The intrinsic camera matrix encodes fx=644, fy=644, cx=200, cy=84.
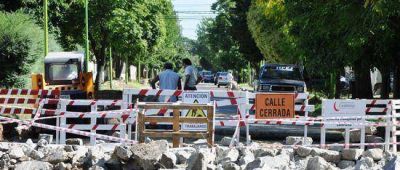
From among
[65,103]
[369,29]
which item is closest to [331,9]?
[369,29]

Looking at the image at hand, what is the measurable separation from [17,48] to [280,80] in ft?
41.6

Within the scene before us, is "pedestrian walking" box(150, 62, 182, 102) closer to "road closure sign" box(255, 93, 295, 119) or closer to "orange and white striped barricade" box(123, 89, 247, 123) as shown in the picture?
"orange and white striped barricade" box(123, 89, 247, 123)

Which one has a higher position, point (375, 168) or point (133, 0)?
point (133, 0)

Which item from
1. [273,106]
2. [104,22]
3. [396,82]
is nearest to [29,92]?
[273,106]

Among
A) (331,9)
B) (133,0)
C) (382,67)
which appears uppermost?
(133,0)

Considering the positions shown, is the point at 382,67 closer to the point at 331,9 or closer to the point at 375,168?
the point at 331,9

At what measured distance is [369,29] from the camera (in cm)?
1684

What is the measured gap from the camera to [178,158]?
10133 millimetres

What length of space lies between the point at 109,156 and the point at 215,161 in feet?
5.52

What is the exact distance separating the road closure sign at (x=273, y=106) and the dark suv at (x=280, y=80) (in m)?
11.4

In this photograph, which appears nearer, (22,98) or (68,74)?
(22,98)

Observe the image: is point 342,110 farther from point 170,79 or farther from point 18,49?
point 18,49

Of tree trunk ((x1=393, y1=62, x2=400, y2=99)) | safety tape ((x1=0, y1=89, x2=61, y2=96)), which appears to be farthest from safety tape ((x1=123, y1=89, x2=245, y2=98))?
tree trunk ((x1=393, y1=62, x2=400, y2=99))

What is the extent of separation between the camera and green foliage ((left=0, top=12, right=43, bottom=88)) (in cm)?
2970
